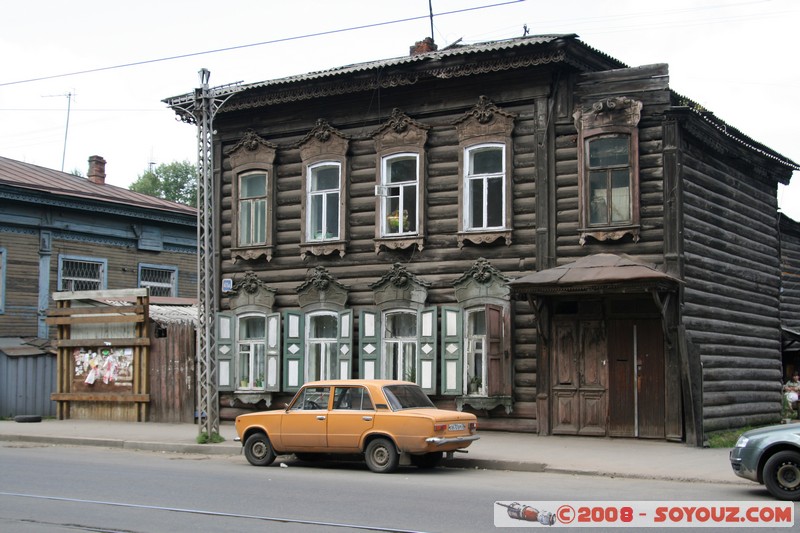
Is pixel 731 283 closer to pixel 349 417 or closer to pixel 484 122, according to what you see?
pixel 484 122

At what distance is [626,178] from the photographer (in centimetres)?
1895

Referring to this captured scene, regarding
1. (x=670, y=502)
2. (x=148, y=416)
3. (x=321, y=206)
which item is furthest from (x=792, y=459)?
(x=148, y=416)

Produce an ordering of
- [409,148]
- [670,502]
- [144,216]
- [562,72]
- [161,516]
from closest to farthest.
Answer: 1. [161,516]
2. [670,502]
3. [562,72]
4. [409,148]
5. [144,216]

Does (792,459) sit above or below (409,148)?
below

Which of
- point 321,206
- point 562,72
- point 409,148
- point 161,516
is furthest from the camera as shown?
point 321,206

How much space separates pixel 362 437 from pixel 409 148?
850 centimetres

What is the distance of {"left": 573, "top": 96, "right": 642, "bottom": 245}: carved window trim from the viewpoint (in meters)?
18.7

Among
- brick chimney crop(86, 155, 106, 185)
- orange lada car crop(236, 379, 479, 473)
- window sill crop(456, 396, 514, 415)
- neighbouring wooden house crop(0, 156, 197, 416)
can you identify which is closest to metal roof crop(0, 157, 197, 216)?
neighbouring wooden house crop(0, 156, 197, 416)

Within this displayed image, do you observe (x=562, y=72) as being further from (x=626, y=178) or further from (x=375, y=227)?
(x=375, y=227)

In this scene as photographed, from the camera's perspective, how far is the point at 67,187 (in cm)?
3331

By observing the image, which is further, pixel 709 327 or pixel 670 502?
pixel 709 327

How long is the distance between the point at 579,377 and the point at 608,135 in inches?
191

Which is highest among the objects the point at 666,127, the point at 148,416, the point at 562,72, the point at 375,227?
the point at 562,72

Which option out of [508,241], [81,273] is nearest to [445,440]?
[508,241]
